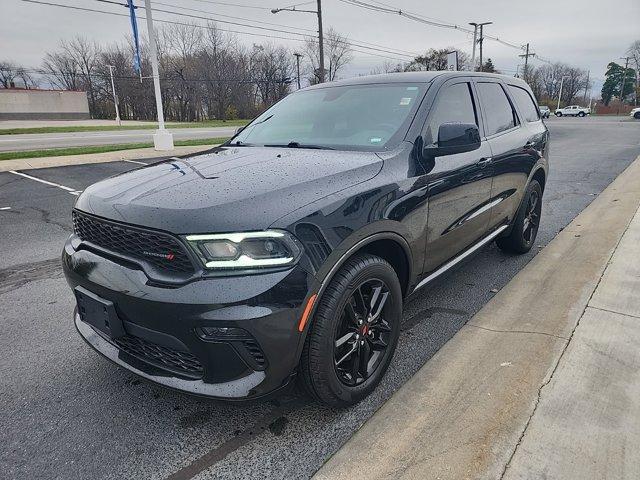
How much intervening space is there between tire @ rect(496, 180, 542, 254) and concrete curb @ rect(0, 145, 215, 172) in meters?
8.39

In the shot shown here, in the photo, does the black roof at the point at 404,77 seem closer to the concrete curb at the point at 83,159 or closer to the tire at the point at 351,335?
the tire at the point at 351,335

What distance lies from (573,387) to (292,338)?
1650mm

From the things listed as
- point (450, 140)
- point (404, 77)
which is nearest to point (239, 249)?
point (450, 140)

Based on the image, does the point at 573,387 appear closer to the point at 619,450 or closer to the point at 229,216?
the point at 619,450

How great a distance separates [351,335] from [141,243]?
1114mm

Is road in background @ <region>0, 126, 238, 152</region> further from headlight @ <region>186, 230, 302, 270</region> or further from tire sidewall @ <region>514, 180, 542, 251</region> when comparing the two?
headlight @ <region>186, 230, 302, 270</region>

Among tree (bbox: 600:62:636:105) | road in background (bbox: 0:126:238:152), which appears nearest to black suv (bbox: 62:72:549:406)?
road in background (bbox: 0:126:238:152)

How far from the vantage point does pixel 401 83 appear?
3.19 metres

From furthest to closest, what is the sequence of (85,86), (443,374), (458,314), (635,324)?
(85,86) → (458,314) → (635,324) → (443,374)

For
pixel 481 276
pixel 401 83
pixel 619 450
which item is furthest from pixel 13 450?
pixel 481 276

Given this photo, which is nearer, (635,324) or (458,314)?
(635,324)

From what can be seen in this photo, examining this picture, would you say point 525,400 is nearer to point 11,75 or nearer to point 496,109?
point 496,109

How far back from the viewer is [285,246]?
188 centimetres

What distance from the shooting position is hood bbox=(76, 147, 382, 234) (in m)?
1.88
